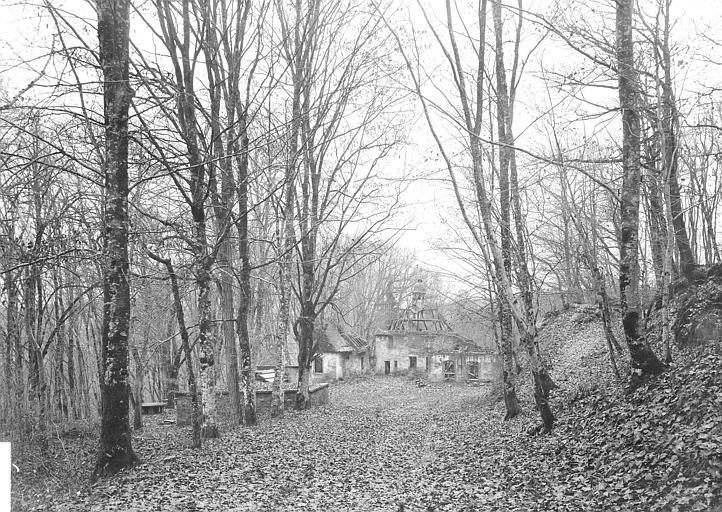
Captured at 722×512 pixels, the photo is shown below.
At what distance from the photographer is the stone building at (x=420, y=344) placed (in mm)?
42656

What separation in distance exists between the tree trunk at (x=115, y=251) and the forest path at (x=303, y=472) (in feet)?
2.16

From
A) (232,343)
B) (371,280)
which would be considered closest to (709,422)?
(232,343)

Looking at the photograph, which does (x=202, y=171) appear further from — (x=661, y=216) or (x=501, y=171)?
(x=661, y=216)

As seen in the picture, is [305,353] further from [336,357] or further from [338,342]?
[338,342]

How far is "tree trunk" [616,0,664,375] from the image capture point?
930cm

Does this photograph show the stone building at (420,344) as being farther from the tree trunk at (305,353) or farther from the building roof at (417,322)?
the tree trunk at (305,353)

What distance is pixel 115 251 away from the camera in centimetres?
850

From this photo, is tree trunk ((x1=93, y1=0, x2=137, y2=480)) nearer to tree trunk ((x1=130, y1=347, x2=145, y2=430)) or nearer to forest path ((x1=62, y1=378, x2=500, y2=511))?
forest path ((x1=62, y1=378, x2=500, y2=511))

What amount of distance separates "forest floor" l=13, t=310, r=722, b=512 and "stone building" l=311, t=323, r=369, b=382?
3229 centimetres

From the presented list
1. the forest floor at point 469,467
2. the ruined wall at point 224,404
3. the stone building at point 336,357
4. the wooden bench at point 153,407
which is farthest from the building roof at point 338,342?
the forest floor at point 469,467

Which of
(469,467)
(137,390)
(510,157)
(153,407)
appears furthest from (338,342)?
(469,467)

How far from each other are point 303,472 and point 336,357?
36.9 metres

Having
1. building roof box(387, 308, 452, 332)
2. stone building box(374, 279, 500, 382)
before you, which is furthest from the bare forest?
building roof box(387, 308, 452, 332)

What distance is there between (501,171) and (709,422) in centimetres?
851
